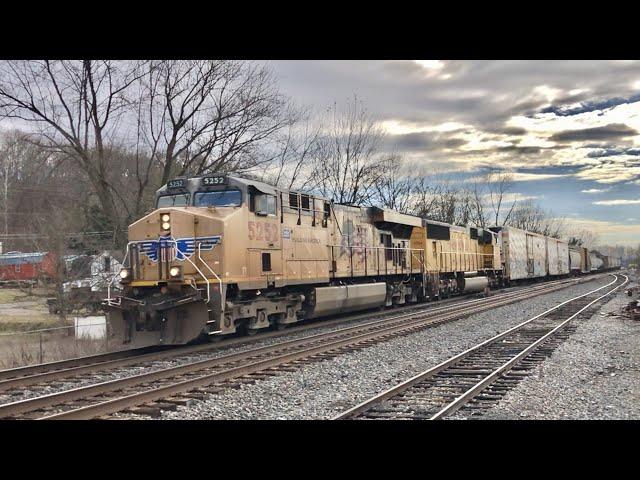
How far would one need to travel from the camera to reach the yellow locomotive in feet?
35.8

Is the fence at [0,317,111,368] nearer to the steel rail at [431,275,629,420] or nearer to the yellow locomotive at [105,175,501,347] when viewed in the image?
the yellow locomotive at [105,175,501,347]

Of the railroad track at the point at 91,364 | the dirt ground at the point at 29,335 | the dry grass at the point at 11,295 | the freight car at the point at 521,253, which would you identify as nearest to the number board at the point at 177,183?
the railroad track at the point at 91,364

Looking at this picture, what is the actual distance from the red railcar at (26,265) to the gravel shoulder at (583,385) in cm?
1468

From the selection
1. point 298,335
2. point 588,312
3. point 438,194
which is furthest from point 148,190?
point 438,194

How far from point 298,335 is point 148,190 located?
381 inches

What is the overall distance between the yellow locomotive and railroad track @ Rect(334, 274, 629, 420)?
174 inches

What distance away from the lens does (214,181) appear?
39.9 ft

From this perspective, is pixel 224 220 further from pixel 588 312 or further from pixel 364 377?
pixel 588 312

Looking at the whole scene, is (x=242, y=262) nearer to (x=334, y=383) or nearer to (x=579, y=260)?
(x=334, y=383)

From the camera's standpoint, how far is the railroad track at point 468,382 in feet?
21.8

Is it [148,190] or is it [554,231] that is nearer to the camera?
[148,190]

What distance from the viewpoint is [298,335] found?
13.8 m

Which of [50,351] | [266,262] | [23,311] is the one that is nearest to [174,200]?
[266,262]

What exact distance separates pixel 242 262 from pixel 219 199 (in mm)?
1422
